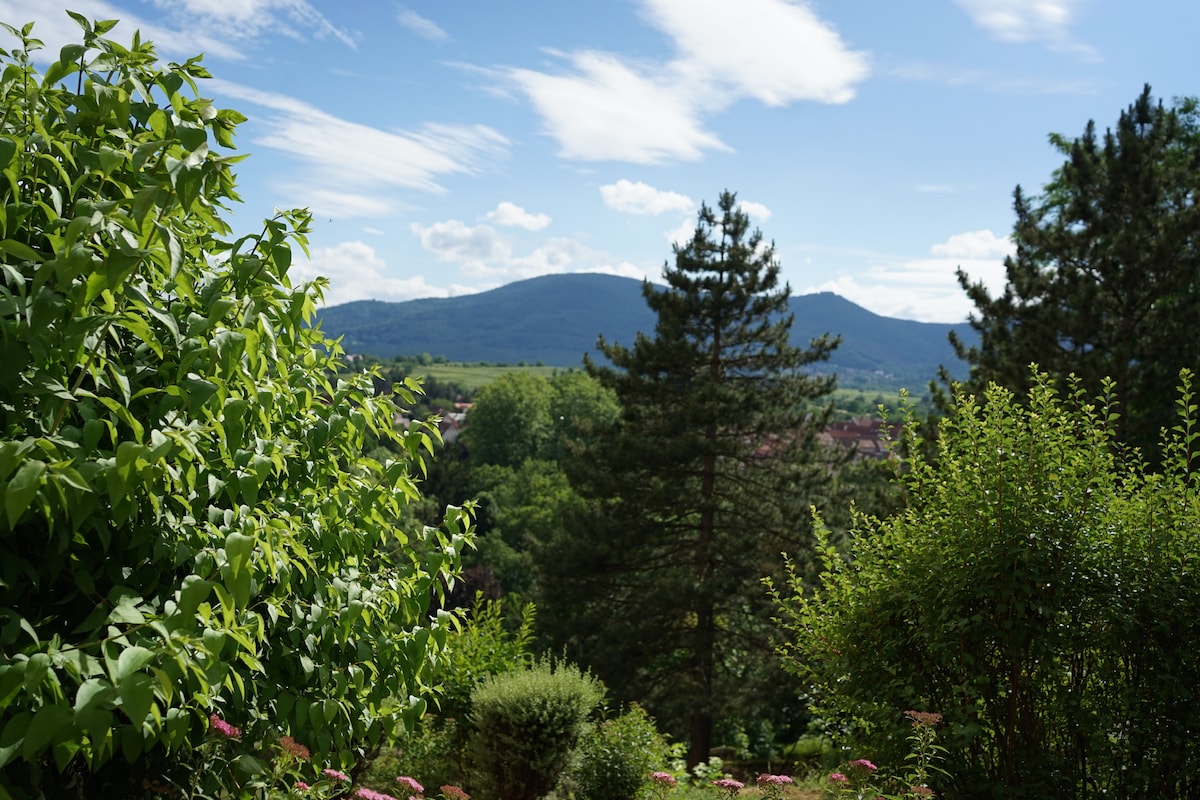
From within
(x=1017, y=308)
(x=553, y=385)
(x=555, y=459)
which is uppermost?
(x=1017, y=308)

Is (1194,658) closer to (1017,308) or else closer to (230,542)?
(230,542)

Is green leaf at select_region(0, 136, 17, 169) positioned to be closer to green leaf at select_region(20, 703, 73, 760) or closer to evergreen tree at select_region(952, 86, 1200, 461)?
green leaf at select_region(20, 703, 73, 760)

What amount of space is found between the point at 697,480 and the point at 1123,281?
10154 mm

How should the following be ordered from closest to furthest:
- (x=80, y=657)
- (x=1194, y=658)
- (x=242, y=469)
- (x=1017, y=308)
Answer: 1. (x=80, y=657)
2. (x=242, y=469)
3. (x=1194, y=658)
4. (x=1017, y=308)

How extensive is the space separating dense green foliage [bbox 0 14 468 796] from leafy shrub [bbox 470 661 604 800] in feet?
14.9

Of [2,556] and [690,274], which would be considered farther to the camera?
[690,274]

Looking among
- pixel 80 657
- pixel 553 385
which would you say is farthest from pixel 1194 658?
pixel 553 385

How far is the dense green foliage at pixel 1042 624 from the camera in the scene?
4434 mm

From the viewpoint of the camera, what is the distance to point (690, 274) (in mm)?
20406

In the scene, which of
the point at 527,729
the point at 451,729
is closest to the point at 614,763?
the point at 527,729

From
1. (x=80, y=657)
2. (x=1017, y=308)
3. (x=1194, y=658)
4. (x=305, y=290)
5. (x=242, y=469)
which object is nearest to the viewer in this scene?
(x=80, y=657)

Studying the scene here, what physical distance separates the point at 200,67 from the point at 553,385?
66114mm

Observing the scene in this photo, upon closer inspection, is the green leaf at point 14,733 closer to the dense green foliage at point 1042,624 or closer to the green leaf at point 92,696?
the green leaf at point 92,696

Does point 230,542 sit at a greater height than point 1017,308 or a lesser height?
lesser
